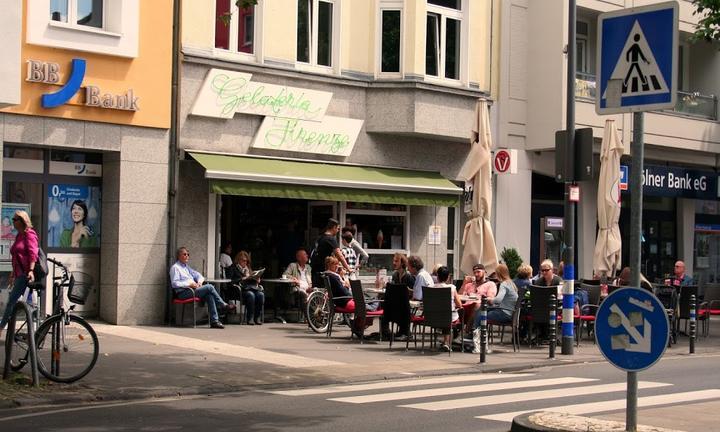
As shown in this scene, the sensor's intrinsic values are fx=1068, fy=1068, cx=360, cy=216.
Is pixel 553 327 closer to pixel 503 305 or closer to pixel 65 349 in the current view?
pixel 503 305

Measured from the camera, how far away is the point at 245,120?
20.6m

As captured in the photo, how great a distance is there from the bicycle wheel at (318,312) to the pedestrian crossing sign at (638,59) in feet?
36.9

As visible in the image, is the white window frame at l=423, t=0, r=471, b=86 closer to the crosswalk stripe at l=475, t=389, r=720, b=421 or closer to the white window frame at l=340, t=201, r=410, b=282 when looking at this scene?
the white window frame at l=340, t=201, r=410, b=282

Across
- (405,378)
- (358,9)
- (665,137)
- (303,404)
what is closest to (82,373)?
(303,404)

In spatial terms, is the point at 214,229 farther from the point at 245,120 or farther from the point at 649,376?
the point at 649,376

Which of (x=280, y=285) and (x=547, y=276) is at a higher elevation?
(x=547, y=276)

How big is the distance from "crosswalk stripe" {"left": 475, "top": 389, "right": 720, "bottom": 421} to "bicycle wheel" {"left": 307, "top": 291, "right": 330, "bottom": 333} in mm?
8080

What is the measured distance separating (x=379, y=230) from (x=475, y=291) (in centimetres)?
551

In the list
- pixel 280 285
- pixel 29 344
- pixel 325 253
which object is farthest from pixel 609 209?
pixel 29 344

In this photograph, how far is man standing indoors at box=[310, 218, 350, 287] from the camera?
19531mm

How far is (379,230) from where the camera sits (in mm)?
23297

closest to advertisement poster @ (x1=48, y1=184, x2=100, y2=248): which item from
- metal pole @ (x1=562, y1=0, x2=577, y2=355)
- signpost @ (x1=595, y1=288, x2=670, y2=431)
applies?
metal pole @ (x1=562, y1=0, x2=577, y2=355)

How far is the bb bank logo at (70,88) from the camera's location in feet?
56.9

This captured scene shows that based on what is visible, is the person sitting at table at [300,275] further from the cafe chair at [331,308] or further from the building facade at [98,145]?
the building facade at [98,145]
